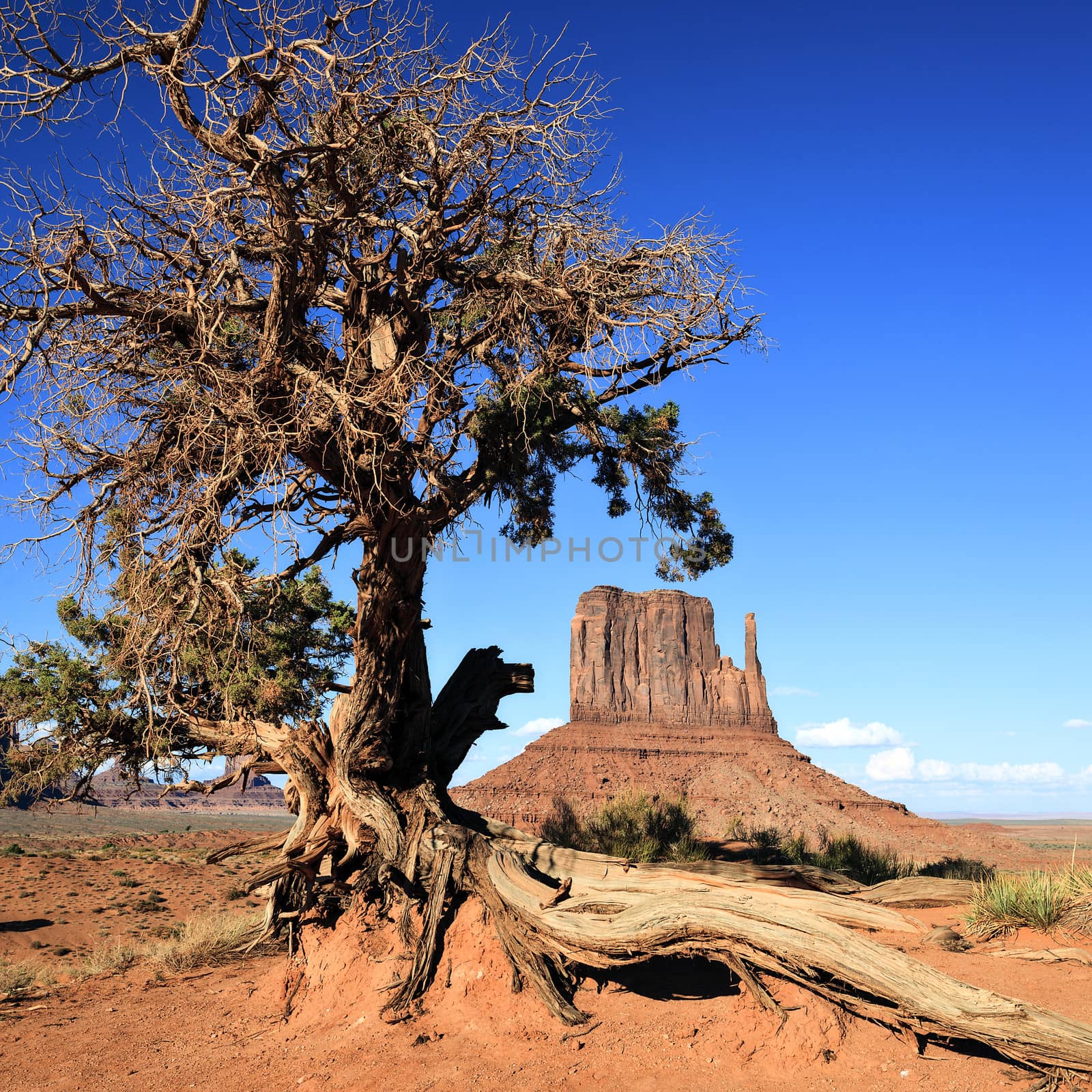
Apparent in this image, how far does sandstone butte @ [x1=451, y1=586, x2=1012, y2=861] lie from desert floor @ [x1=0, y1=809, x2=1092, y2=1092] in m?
53.9

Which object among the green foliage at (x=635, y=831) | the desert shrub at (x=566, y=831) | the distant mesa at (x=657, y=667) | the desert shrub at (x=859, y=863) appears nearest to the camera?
the desert shrub at (x=859, y=863)

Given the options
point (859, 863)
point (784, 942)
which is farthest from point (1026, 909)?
point (859, 863)

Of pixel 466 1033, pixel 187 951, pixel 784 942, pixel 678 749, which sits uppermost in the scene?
pixel 678 749

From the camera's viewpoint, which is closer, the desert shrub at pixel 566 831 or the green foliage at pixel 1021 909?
the green foliage at pixel 1021 909

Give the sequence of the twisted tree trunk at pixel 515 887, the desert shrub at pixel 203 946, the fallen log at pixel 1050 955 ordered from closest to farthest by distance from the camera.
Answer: the twisted tree trunk at pixel 515 887 < the fallen log at pixel 1050 955 < the desert shrub at pixel 203 946

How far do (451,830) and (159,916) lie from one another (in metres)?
17.3

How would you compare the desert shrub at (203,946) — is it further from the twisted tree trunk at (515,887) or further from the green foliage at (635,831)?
the green foliage at (635,831)

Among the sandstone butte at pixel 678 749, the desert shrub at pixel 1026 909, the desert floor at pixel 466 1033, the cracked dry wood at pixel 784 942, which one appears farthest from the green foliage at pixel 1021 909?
the sandstone butte at pixel 678 749

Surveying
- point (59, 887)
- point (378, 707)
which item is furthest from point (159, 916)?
point (378, 707)

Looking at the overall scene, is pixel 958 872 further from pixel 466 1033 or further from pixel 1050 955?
pixel 466 1033

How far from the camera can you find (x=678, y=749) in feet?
289

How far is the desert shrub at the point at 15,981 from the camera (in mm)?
9758

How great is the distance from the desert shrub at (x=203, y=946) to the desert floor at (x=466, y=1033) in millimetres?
390

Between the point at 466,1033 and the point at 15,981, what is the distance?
274 inches
